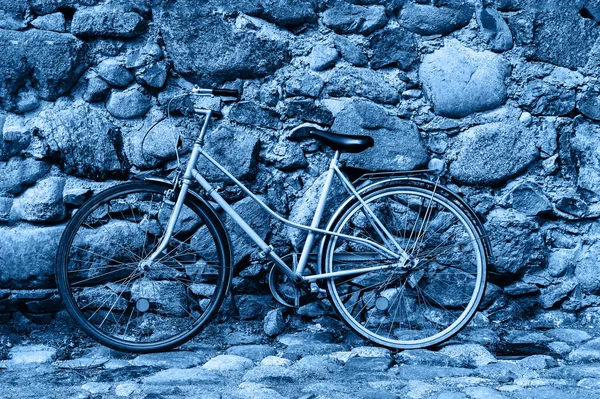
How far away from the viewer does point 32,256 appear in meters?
3.88

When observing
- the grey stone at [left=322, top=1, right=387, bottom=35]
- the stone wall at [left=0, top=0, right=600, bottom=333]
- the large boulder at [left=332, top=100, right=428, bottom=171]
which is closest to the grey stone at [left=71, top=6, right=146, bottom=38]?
the stone wall at [left=0, top=0, right=600, bottom=333]

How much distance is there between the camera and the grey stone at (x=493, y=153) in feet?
13.1

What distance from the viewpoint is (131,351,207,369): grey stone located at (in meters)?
3.45

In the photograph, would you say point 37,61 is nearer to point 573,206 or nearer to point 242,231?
point 242,231

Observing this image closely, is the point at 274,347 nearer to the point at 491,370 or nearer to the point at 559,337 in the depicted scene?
the point at 491,370

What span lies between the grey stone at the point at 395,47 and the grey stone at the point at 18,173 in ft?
6.62

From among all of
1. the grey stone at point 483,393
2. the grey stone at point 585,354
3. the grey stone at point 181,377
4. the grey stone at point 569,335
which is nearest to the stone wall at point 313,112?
the grey stone at point 569,335

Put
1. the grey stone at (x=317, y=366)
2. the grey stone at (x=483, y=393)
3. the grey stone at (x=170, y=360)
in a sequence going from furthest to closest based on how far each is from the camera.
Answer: the grey stone at (x=170, y=360), the grey stone at (x=317, y=366), the grey stone at (x=483, y=393)

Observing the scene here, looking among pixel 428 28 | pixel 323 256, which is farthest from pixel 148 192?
pixel 428 28

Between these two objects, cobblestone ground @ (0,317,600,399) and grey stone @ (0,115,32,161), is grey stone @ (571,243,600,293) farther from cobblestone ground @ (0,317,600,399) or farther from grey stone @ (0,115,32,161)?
grey stone @ (0,115,32,161)

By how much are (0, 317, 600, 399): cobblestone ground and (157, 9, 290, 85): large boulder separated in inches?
58.2

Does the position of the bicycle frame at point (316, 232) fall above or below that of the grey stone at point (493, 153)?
below

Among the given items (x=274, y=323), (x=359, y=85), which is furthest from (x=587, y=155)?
(x=274, y=323)

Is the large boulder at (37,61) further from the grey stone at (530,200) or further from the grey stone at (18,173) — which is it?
the grey stone at (530,200)
